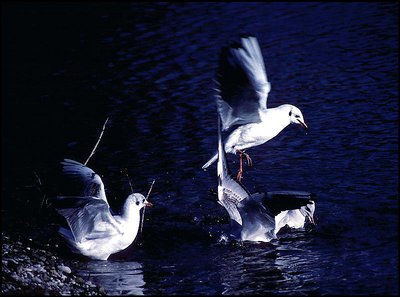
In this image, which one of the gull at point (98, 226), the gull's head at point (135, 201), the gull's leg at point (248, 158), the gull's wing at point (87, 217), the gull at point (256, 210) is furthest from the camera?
the gull's leg at point (248, 158)

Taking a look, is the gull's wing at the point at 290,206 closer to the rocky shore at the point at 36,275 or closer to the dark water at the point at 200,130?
the dark water at the point at 200,130

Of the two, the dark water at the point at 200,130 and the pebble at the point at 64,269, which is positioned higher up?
the pebble at the point at 64,269

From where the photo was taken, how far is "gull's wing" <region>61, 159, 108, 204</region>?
31.2 feet

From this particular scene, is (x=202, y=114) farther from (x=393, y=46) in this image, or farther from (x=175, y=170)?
(x=393, y=46)

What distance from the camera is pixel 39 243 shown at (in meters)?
9.44

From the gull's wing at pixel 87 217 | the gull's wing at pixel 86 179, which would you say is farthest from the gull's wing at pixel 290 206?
the gull's wing at pixel 86 179

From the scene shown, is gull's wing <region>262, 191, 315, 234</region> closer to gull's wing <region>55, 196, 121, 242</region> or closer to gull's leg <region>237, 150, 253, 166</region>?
gull's wing <region>55, 196, 121, 242</region>

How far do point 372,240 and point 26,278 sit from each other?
348cm

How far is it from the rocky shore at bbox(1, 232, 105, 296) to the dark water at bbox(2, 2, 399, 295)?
324 millimetres

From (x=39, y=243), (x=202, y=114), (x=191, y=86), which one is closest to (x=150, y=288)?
(x=39, y=243)

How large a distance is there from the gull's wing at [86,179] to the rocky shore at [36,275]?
873 mm

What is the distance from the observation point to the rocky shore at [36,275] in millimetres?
7805

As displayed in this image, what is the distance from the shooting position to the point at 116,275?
342 inches

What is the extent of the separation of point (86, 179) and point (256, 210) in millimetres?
2010
